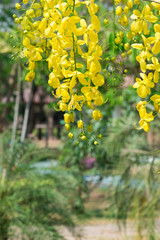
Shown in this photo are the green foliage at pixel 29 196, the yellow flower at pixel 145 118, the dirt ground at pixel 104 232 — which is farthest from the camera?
the dirt ground at pixel 104 232

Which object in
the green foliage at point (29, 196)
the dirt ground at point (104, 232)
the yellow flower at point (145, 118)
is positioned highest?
the yellow flower at point (145, 118)

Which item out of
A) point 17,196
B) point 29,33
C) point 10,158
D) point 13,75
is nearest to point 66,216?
point 17,196

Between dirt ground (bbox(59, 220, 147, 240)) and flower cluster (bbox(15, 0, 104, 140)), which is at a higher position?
flower cluster (bbox(15, 0, 104, 140))

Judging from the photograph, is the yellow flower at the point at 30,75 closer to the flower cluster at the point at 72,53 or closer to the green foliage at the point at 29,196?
the flower cluster at the point at 72,53

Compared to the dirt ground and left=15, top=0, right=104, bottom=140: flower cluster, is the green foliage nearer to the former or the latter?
the dirt ground

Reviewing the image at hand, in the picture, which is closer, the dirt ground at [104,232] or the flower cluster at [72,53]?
the flower cluster at [72,53]

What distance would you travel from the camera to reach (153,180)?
207cm

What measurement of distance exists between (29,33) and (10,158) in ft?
5.34

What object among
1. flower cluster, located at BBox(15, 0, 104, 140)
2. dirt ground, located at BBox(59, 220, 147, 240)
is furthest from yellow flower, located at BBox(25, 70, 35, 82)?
dirt ground, located at BBox(59, 220, 147, 240)

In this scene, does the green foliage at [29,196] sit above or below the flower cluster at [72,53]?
below

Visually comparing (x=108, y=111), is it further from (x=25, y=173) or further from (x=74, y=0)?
(x=74, y=0)

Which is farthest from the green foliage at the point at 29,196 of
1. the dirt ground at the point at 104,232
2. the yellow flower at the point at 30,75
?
the yellow flower at the point at 30,75

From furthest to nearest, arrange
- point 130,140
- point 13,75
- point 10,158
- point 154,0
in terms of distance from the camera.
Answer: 1. point 13,75
2. point 130,140
3. point 10,158
4. point 154,0

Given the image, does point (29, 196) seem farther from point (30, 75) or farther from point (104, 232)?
point (30, 75)
